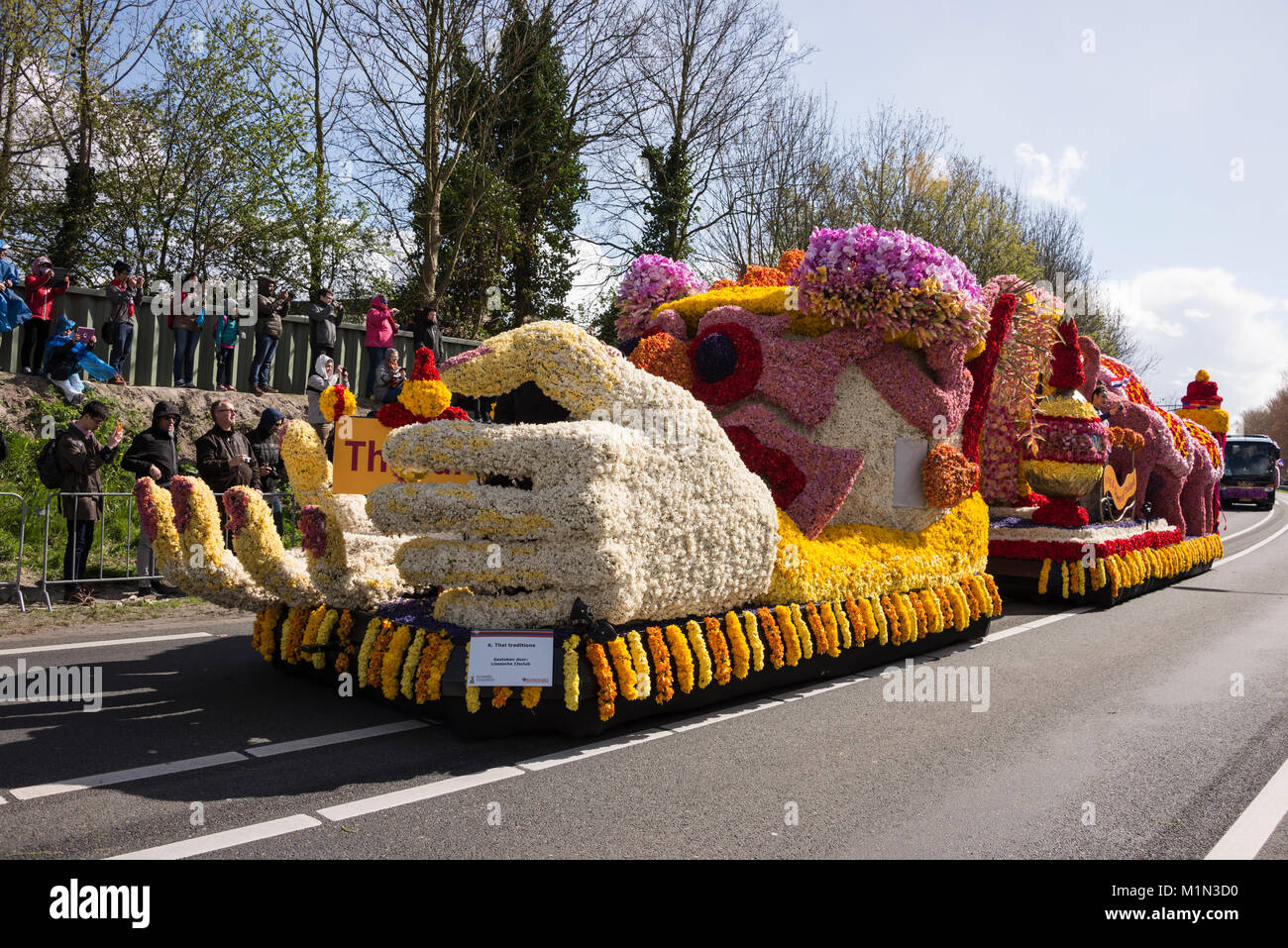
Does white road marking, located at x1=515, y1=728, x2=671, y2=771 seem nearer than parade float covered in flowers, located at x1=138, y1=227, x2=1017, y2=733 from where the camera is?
Yes

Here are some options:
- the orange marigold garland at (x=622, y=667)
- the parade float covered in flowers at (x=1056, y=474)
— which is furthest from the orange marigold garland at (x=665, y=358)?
the parade float covered in flowers at (x=1056, y=474)

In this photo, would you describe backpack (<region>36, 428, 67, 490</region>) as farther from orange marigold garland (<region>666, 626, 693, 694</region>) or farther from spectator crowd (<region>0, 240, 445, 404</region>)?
orange marigold garland (<region>666, 626, 693, 694</region>)

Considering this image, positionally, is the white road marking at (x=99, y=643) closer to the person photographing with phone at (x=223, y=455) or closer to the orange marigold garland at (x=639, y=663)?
the person photographing with phone at (x=223, y=455)

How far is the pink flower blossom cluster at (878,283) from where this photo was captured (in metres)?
6.72

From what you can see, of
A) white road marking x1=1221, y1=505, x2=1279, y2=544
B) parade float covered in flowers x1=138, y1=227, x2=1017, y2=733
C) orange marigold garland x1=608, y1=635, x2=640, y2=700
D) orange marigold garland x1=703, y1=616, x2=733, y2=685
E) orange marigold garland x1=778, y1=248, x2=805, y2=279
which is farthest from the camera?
white road marking x1=1221, y1=505, x2=1279, y2=544

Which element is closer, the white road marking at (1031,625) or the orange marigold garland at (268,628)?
the orange marigold garland at (268,628)

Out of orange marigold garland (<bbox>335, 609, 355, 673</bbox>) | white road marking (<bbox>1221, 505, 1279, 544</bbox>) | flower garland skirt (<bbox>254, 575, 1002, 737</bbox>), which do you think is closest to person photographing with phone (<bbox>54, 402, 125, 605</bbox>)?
flower garland skirt (<bbox>254, 575, 1002, 737</bbox>)

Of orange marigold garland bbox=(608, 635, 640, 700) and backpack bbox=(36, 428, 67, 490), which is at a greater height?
backpack bbox=(36, 428, 67, 490)

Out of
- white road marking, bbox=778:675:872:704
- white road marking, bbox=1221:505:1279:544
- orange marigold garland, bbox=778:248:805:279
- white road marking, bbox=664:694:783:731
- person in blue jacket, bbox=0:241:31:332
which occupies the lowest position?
white road marking, bbox=664:694:783:731

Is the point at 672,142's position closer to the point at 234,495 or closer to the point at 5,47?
the point at 5,47

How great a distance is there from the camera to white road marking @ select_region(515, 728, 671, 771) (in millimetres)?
4652

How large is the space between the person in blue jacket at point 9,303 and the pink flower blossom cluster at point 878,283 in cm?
1006

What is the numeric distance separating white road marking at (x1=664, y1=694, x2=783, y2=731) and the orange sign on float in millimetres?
2120
